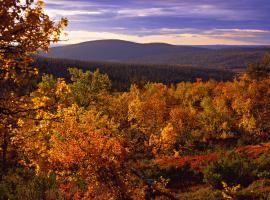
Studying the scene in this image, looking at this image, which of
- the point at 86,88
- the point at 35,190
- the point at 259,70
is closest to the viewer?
the point at 35,190

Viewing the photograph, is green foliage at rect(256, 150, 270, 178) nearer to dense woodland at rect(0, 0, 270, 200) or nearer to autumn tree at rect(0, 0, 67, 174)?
dense woodland at rect(0, 0, 270, 200)

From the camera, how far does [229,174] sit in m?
27.7

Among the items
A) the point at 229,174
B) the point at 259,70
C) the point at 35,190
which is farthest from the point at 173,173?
the point at 259,70

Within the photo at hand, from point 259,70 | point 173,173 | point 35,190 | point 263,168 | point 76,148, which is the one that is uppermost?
point 259,70

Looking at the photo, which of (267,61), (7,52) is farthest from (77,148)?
(267,61)

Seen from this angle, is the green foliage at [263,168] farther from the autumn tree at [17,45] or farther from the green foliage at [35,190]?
the autumn tree at [17,45]

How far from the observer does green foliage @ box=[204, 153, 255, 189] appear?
87.0ft

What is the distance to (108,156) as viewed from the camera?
44.3 ft

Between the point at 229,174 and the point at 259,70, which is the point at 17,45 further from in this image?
the point at 259,70

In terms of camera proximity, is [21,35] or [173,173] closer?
[21,35]

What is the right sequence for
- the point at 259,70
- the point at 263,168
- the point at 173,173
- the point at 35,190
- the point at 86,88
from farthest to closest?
the point at 259,70
the point at 86,88
the point at 173,173
the point at 263,168
the point at 35,190

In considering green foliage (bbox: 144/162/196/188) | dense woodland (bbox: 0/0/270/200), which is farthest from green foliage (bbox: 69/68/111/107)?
green foliage (bbox: 144/162/196/188)

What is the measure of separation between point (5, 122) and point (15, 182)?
16.0 meters

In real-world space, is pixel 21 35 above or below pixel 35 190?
above
